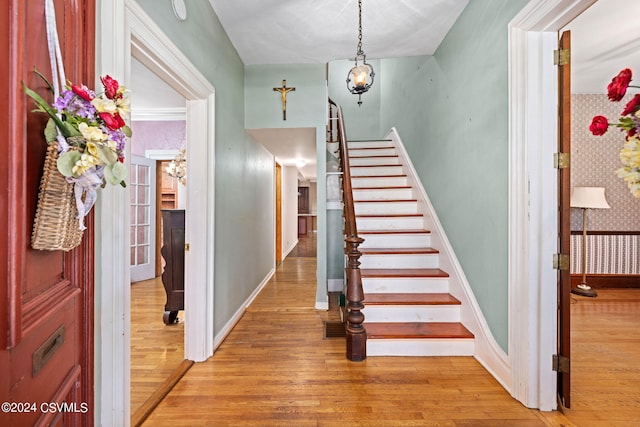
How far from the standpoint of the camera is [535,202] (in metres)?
1.59

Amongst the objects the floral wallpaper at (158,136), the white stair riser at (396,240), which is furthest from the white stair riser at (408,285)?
the floral wallpaper at (158,136)

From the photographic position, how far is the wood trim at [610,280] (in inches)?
151

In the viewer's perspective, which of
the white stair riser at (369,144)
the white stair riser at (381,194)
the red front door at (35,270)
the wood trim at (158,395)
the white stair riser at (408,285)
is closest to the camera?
the red front door at (35,270)

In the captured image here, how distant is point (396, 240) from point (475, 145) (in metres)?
1.33

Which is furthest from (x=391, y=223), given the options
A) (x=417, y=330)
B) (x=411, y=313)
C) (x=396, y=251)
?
(x=417, y=330)

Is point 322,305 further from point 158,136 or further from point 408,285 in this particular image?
point 158,136

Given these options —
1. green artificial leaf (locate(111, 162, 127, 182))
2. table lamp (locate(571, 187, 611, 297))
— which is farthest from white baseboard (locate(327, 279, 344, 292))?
green artificial leaf (locate(111, 162, 127, 182))

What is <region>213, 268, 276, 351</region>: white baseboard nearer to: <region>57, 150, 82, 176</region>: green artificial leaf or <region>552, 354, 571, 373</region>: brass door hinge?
<region>57, 150, 82, 176</region>: green artificial leaf

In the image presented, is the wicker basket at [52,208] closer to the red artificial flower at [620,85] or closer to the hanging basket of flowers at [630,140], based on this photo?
the hanging basket of flowers at [630,140]

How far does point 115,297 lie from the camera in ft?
3.86

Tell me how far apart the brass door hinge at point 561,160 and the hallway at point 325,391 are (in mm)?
1376

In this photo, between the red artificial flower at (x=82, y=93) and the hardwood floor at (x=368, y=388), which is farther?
the hardwood floor at (x=368, y=388)

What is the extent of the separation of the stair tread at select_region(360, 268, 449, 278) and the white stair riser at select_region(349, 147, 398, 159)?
2.30m

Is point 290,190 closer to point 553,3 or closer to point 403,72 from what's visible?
point 403,72
